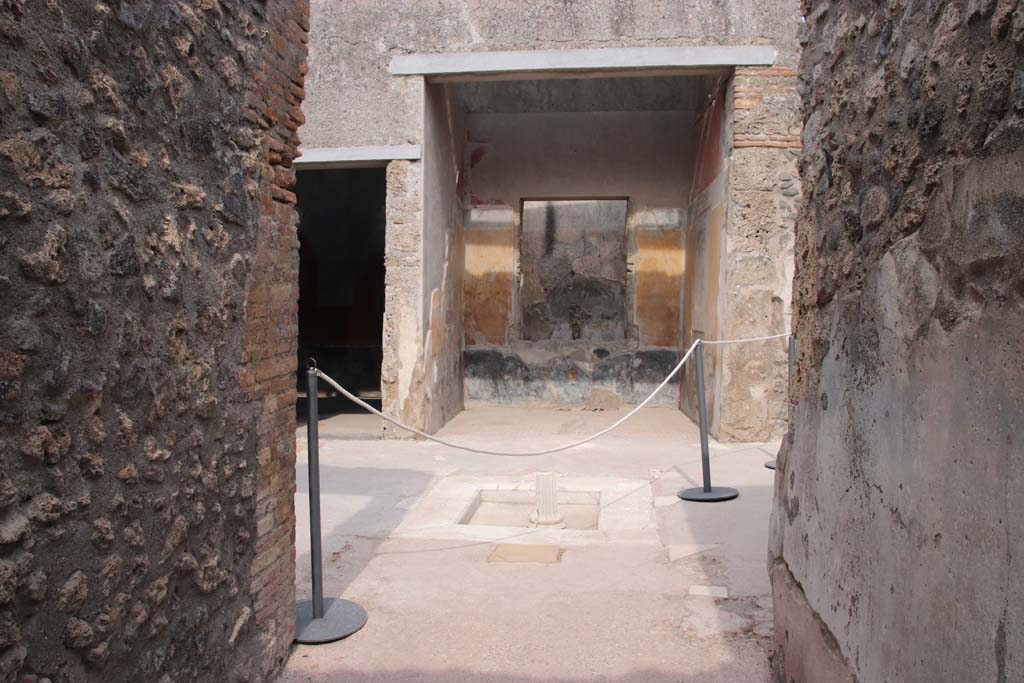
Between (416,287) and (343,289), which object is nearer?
(416,287)

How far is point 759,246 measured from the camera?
7.42 m

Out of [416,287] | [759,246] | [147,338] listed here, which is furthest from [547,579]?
[759,246]

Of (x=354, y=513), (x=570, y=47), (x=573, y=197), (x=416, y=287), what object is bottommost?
(x=354, y=513)

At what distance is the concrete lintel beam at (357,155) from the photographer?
7785 mm

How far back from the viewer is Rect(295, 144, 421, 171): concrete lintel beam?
7785 mm

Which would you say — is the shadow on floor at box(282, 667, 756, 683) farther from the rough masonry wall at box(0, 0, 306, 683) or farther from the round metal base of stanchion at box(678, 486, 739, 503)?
the round metal base of stanchion at box(678, 486, 739, 503)

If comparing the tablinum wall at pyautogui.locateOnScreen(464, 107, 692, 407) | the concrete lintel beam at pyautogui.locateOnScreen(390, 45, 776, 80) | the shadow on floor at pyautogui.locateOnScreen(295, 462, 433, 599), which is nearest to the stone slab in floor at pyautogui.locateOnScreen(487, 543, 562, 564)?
the shadow on floor at pyautogui.locateOnScreen(295, 462, 433, 599)

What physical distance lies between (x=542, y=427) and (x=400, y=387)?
1870 mm

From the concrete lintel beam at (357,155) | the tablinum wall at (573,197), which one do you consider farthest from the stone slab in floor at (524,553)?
the tablinum wall at (573,197)

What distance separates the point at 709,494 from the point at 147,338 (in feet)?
13.7

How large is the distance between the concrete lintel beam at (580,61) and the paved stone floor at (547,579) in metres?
3.65

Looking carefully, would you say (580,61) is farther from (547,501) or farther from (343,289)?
(343,289)

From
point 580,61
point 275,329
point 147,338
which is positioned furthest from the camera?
point 580,61

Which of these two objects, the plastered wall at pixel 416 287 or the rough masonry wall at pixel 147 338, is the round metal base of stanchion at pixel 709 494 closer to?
the rough masonry wall at pixel 147 338
